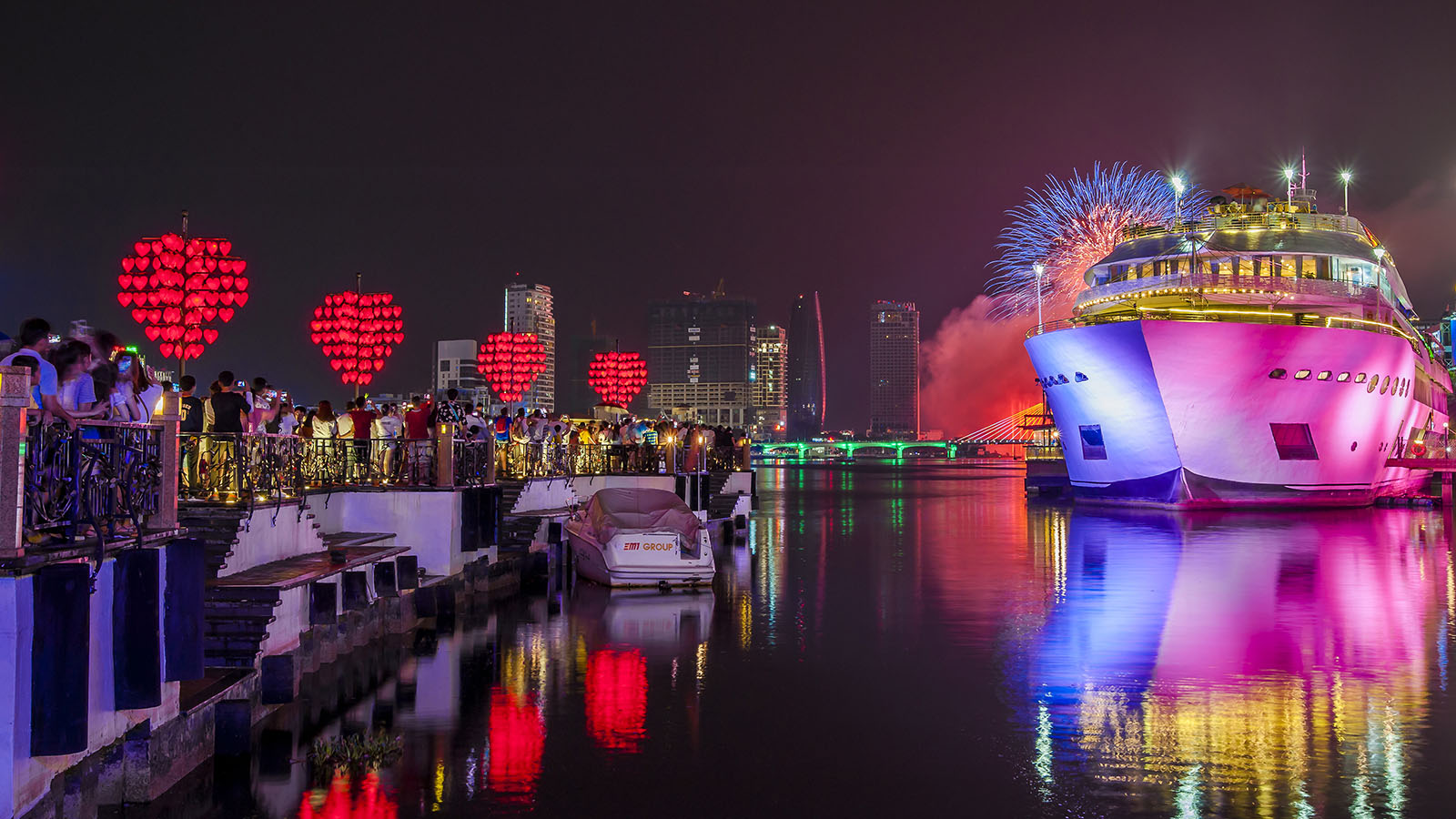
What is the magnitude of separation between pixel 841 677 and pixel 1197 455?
33655 millimetres

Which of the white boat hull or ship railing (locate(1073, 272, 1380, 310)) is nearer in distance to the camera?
the white boat hull

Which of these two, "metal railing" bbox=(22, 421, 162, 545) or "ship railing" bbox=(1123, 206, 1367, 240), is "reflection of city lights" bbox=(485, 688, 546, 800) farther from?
"ship railing" bbox=(1123, 206, 1367, 240)

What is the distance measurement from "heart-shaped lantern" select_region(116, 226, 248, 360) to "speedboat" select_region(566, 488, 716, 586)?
14.1 m

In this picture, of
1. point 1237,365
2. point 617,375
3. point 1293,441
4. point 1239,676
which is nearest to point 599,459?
point 1239,676

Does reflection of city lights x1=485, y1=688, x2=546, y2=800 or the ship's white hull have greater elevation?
the ship's white hull

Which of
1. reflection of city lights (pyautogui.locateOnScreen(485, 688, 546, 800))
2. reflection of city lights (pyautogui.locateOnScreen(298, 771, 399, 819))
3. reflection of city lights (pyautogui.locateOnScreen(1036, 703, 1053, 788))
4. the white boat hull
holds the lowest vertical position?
reflection of city lights (pyautogui.locateOnScreen(298, 771, 399, 819))

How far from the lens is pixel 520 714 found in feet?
35.6

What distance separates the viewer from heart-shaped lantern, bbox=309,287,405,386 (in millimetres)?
40906

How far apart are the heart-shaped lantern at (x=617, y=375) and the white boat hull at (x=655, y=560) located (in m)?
59.3

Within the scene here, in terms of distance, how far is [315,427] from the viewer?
67.0ft

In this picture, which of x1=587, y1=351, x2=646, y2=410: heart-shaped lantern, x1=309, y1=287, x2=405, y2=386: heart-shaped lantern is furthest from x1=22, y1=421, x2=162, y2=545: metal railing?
x1=587, y1=351, x2=646, y2=410: heart-shaped lantern

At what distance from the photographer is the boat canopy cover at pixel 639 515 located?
2016 cm

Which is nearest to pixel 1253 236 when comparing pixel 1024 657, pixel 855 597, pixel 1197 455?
pixel 1197 455

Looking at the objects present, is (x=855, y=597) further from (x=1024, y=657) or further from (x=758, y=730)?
(x=758, y=730)
